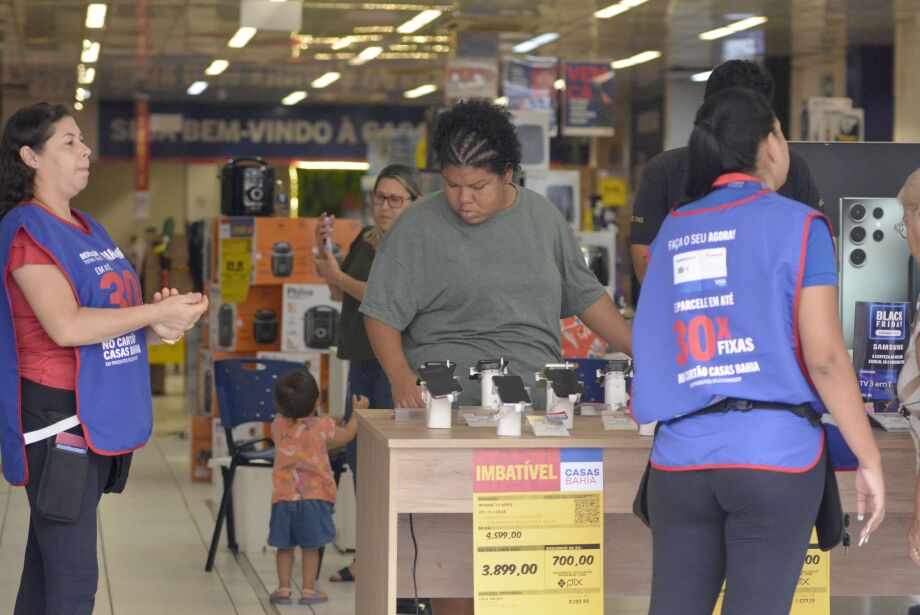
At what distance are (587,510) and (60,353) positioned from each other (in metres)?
1.29

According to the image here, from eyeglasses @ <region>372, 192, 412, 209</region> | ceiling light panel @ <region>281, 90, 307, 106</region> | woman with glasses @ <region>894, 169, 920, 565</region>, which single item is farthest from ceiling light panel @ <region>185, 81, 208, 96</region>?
woman with glasses @ <region>894, 169, 920, 565</region>

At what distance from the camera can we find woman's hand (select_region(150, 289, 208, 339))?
10.8 feet

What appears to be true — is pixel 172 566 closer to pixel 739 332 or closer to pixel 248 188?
pixel 248 188

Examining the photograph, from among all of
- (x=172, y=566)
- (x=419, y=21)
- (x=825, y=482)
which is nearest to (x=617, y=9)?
(x=419, y=21)

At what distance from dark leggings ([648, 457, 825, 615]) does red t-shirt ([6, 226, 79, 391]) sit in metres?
1.48

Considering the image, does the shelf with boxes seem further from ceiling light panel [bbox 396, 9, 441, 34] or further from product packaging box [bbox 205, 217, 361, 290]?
ceiling light panel [bbox 396, 9, 441, 34]

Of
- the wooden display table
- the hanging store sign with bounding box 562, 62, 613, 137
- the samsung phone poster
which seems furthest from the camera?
the hanging store sign with bounding box 562, 62, 613, 137

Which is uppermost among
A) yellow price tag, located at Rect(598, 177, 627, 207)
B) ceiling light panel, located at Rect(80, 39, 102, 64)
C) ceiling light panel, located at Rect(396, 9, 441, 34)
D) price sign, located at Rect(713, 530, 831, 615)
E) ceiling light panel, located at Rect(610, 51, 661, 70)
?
ceiling light panel, located at Rect(610, 51, 661, 70)


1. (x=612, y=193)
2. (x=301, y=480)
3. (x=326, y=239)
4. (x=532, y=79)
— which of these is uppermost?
(x=532, y=79)

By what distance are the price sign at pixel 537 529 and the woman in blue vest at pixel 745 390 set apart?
64 cm

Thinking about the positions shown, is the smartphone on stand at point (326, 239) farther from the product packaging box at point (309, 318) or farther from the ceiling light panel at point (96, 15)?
the ceiling light panel at point (96, 15)

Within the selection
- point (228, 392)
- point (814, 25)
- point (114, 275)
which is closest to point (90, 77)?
point (814, 25)

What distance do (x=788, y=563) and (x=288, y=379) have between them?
125 inches

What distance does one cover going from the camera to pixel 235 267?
7.87 metres
